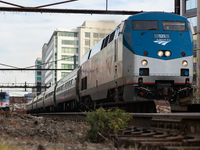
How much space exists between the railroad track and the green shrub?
0.36 metres

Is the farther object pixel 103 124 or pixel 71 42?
pixel 71 42

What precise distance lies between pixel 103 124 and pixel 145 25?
19.0ft

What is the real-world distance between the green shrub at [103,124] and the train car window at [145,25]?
4.88 m

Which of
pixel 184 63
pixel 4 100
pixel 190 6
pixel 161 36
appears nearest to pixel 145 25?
pixel 161 36

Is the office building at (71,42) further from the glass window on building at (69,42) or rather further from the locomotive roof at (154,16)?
the locomotive roof at (154,16)

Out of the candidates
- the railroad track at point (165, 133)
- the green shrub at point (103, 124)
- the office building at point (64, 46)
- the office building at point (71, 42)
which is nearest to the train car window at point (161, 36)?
the railroad track at point (165, 133)

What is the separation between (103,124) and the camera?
667cm

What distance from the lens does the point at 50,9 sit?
17688 mm

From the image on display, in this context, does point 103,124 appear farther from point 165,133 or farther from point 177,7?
point 177,7

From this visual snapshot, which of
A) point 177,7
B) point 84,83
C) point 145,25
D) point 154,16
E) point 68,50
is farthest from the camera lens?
point 68,50

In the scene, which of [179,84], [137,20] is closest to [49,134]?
[179,84]

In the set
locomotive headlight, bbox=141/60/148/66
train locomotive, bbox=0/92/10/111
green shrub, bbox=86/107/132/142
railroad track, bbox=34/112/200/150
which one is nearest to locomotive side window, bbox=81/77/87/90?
locomotive headlight, bbox=141/60/148/66

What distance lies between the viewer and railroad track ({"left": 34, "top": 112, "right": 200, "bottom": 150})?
4.47 m

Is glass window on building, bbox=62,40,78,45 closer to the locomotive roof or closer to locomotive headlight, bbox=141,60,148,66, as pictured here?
the locomotive roof
